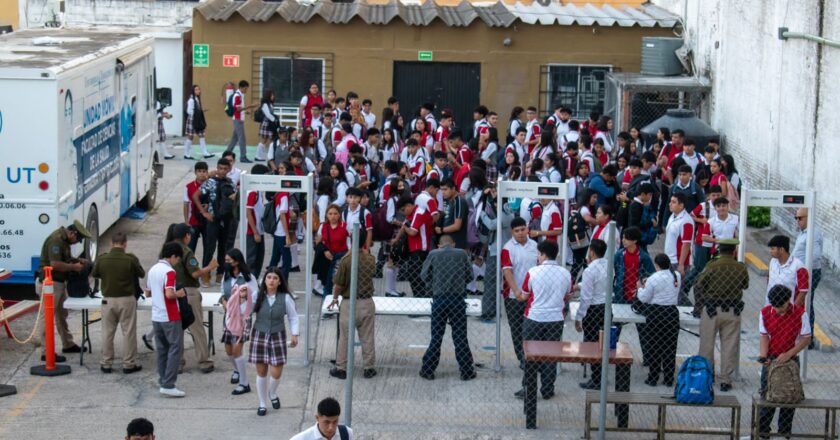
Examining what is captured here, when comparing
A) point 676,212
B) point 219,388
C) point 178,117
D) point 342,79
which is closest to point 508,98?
point 342,79

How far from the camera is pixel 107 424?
12.0 meters

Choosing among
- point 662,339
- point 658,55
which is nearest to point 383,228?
point 662,339

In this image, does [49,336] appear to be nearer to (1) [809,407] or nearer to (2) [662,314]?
(2) [662,314]

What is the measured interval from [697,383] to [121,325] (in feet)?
18.9

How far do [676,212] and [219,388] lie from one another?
5595 mm

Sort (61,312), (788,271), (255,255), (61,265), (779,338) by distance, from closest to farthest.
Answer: (779,338) < (788,271) < (61,265) < (61,312) < (255,255)

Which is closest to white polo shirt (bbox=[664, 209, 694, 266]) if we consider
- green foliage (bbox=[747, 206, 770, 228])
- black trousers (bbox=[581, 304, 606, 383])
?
black trousers (bbox=[581, 304, 606, 383])

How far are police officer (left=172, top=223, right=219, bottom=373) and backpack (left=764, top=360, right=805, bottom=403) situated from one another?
5619mm

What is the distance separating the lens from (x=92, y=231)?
1736cm

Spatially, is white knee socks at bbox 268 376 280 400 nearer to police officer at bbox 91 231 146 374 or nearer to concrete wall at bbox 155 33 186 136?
police officer at bbox 91 231 146 374

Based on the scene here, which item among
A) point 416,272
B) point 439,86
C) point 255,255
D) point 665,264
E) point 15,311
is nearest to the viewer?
point 665,264

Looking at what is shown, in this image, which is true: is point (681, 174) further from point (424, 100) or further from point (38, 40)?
point (424, 100)

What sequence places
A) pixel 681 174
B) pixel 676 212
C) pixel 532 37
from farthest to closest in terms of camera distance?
pixel 532 37
pixel 681 174
pixel 676 212

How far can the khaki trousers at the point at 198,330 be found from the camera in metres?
13.4
